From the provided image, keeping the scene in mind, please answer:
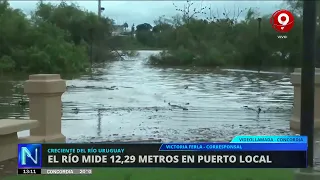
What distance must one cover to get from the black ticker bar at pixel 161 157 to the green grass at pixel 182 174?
0.33m

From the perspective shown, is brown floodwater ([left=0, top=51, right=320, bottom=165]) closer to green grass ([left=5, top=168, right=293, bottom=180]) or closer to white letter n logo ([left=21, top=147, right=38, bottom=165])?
green grass ([left=5, top=168, right=293, bottom=180])

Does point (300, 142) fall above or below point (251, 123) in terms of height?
above

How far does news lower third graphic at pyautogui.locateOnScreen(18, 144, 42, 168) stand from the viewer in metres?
5.35

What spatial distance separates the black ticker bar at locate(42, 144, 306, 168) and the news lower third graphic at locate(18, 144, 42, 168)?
0.33 feet

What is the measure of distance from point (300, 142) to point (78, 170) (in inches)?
82.8

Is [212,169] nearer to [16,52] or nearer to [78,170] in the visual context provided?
[78,170]

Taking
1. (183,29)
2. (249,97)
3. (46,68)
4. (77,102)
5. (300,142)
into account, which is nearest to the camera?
(300,142)

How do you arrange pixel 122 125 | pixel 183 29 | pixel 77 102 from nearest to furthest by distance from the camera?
1. pixel 122 125
2. pixel 77 102
3. pixel 183 29

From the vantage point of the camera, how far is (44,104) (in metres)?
8.45

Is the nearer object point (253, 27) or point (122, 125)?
point (122, 125)

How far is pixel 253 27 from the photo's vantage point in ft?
93.8

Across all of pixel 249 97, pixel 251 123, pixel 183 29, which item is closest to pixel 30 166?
pixel 251 123

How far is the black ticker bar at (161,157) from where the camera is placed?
520cm

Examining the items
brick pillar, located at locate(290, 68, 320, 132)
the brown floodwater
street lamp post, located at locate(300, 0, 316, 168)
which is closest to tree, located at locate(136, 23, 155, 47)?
the brown floodwater
